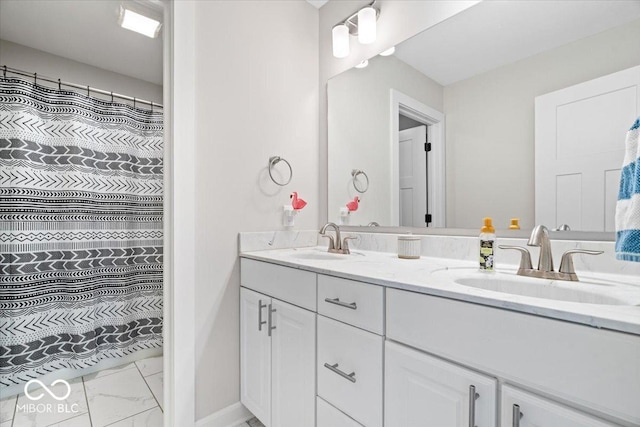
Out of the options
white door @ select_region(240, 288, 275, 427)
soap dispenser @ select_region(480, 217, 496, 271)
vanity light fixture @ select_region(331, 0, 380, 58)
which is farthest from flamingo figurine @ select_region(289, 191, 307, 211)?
soap dispenser @ select_region(480, 217, 496, 271)

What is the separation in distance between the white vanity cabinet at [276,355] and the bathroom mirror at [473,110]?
27.6 inches

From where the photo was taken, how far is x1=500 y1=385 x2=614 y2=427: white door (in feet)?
1.88

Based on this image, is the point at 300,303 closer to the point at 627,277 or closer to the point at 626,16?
the point at 627,277

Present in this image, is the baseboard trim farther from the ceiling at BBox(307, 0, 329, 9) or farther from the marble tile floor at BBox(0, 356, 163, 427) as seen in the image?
the ceiling at BBox(307, 0, 329, 9)

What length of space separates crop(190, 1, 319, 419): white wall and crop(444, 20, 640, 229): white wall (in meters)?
0.89

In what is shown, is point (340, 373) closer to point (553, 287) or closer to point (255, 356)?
point (255, 356)

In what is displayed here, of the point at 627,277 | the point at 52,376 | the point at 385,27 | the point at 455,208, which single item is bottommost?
the point at 52,376

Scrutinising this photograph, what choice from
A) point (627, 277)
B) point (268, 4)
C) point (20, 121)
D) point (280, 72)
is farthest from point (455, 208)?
point (20, 121)

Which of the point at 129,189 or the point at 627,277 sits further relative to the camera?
the point at 129,189

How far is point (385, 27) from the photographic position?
1646 mm

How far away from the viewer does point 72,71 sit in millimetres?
2400

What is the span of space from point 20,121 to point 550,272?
109 inches

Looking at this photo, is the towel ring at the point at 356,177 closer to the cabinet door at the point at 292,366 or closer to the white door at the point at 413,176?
the white door at the point at 413,176

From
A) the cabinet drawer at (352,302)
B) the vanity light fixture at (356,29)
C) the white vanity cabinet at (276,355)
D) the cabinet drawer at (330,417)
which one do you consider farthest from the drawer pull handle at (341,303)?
the vanity light fixture at (356,29)
